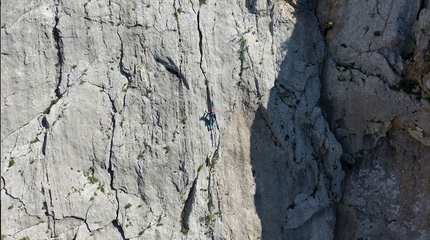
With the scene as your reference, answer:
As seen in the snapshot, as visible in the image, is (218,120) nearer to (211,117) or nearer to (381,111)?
(211,117)

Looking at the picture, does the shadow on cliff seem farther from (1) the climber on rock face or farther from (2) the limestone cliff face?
(1) the climber on rock face

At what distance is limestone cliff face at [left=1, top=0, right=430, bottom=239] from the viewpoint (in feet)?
44.6

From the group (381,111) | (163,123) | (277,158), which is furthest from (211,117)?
(381,111)

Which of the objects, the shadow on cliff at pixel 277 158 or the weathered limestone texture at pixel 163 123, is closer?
the weathered limestone texture at pixel 163 123

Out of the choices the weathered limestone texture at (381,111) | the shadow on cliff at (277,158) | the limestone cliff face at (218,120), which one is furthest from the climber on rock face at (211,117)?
the weathered limestone texture at (381,111)

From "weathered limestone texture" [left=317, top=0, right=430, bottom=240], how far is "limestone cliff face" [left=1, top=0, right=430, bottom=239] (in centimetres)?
4

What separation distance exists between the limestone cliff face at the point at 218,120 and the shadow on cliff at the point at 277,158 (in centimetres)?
4

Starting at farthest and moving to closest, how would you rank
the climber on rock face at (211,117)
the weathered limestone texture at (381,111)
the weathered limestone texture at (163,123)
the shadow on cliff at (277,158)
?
the shadow on cliff at (277,158)
the weathered limestone texture at (381,111)
the climber on rock face at (211,117)
the weathered limestone texture at (163,123)

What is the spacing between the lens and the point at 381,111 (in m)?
15.4

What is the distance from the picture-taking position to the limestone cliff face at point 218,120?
13586mm

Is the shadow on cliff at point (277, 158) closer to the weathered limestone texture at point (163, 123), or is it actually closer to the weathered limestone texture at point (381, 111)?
the weathered limestone texture at point (163, 123)

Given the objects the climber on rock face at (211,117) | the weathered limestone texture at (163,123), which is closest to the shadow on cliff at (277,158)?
the weathered limestone texture at (163,123)

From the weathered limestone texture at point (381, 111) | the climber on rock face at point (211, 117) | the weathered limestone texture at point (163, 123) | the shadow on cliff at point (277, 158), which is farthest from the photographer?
the shadow on cliff at point (277, 158)

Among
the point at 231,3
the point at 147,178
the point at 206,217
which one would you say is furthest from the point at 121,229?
the point at 231,3
